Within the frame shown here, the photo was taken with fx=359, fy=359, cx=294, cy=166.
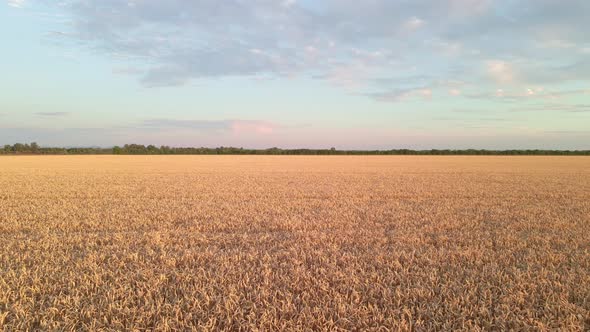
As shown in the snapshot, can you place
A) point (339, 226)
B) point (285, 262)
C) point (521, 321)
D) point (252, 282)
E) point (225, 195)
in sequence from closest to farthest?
point (521, 321) → point (252, 282) → point (285, 262) → point (339, 226) → point (225, 195)

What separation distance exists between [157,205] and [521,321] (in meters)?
10.8

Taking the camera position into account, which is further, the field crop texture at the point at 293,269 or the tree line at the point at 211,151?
the tree line at the point at 211,151

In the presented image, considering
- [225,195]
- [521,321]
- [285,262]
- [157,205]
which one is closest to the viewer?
[521,321]

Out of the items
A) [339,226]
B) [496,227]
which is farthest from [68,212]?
Answer: [496,227]

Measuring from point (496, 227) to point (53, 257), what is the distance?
9392mm

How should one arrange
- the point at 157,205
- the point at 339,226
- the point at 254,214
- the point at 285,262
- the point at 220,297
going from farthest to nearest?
the point at 157,205 < the point at 254,214 < the point at 339,226 < the point at 285,262 < the point at 220,297

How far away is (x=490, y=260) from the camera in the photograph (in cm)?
603

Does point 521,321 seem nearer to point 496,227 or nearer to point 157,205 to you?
point 496,227

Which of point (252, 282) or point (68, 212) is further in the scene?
point (68, 212)

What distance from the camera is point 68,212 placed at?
10.4 m

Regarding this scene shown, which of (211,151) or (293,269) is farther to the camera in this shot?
(211,151)

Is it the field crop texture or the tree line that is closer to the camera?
the field crop texture

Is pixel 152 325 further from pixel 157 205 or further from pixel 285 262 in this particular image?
pixel 157 205

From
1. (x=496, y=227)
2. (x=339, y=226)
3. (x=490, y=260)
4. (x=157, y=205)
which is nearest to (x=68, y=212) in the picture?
(x=157, y=205)
